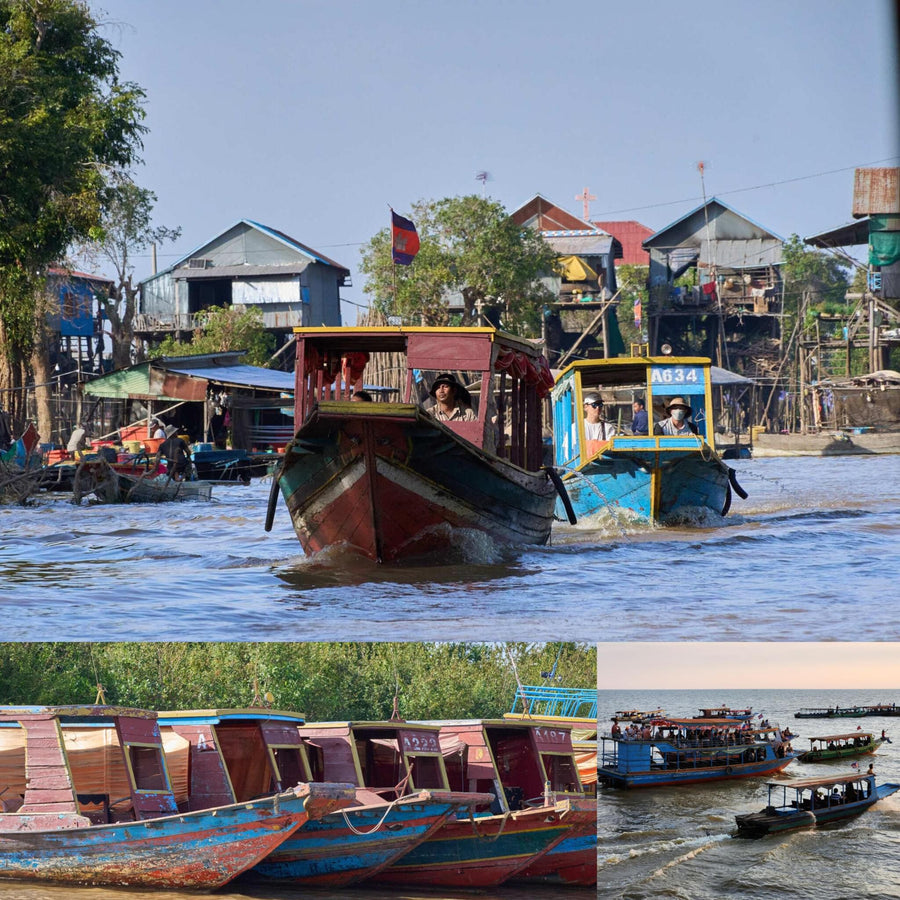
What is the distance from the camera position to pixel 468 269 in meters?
15.5

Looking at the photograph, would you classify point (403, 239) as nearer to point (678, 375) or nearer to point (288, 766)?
point (678, 375)

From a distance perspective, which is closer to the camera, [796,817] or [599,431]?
[796,817]

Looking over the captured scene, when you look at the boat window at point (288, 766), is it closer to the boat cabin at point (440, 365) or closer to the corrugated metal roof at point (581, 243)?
the boat cabin at point (440, 365)

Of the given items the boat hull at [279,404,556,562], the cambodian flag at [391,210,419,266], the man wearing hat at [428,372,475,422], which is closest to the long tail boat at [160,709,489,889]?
the boat hull at [279,404,556,562]

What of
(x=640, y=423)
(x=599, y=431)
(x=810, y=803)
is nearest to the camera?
(x=810, y=803)

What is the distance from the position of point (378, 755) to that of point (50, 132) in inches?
348

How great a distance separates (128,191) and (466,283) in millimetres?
4268

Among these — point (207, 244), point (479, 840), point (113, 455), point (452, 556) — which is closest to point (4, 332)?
point (113, 455)

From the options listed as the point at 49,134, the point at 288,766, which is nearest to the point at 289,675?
the point at 288,766

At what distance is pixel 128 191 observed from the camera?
48.2 feet

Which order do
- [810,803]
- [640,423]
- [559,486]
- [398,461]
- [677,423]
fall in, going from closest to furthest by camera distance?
[810,803] → [398,461] → [559,486] → [677,423] → [640,423]

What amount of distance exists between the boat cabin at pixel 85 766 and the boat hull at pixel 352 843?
1.42ft

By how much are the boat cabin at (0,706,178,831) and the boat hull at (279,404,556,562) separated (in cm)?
188

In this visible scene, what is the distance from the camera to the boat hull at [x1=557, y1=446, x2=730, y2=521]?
26.3ft
